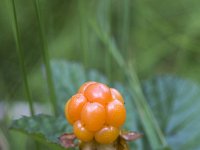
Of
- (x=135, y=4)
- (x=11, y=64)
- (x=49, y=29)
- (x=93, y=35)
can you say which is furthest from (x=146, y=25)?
(x=11, y=64)

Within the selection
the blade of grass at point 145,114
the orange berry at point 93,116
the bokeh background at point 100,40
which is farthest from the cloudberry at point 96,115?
the bokeh background at point 100,40

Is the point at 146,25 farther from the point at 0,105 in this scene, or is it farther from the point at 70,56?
the point at 0,105

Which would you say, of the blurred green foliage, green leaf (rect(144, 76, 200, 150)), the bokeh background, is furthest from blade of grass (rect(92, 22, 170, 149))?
the blurred green foliage

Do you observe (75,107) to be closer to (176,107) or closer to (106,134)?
(106,134)

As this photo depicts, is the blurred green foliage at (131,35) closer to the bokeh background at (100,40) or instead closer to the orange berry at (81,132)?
the bokeh background at (100,40)

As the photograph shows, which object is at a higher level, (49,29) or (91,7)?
(91,7)

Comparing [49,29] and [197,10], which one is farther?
[197,10]

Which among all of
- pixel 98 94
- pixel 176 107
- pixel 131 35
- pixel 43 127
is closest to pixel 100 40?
pixel 131 35
